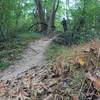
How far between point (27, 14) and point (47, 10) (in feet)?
7.77

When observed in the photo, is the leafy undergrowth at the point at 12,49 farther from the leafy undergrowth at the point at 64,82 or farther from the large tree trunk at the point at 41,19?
the leafy undergrowth at the point at 64,82

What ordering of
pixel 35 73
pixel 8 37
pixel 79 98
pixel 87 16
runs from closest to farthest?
pixel 79 98 < pixel 35 73 < pixel 8 37 < pixel 87 16

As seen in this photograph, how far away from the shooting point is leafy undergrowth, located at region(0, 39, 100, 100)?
5.44 metres

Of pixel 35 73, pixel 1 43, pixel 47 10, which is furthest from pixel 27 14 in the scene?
pixel 35 73

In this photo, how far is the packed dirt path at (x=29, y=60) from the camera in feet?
30.3

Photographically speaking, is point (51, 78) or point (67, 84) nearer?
point (67, 84)

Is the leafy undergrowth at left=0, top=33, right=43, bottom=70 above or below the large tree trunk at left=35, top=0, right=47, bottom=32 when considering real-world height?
below

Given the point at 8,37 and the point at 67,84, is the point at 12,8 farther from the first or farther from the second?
the point at 67,84

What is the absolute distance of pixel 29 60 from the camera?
10.5m

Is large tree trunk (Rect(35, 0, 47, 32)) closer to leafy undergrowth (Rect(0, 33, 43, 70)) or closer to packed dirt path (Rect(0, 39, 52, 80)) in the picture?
leafy undergrowth (Rect(0, 33, 43, 70))

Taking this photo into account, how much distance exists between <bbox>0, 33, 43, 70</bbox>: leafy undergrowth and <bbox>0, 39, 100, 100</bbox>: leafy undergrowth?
13.1ft

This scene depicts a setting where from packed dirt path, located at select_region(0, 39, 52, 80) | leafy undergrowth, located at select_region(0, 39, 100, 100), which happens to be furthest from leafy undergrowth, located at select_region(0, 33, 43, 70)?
leafy undergrowth, located at select_region(0, 39, 100, 100)

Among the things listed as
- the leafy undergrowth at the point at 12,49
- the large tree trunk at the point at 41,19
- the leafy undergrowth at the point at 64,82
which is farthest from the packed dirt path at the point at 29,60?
the large tree trunk at the point at 41,19

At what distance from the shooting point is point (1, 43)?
1327 centimetres
